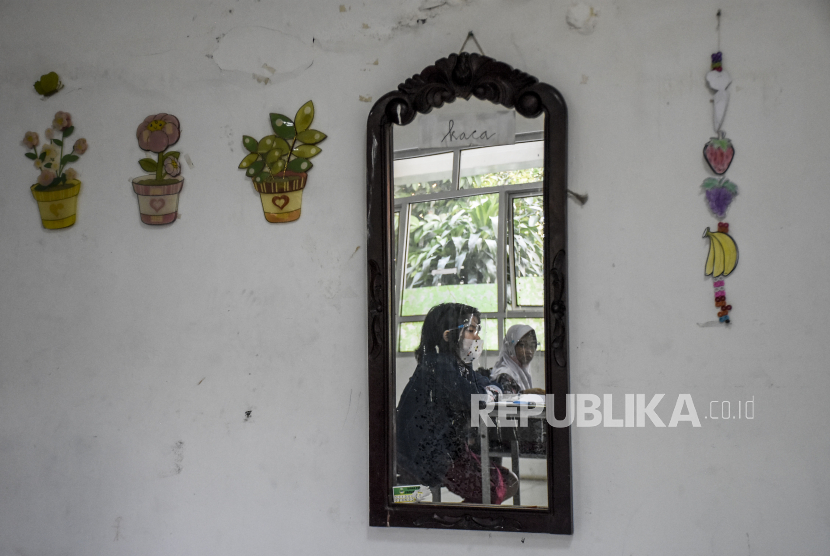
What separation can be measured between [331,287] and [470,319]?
359 mm

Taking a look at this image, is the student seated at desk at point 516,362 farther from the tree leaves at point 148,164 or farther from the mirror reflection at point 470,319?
the tree leaves at point 148,164

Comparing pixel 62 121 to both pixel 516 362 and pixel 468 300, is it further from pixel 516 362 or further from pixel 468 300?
pixel 516 362

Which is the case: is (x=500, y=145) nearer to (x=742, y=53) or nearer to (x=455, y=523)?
(x=742, y=53)

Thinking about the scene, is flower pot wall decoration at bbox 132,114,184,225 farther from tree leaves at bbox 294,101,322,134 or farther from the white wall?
tree leaves at bbox 294,101,322,134

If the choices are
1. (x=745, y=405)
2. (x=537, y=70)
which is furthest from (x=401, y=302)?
(x=745, y=405)

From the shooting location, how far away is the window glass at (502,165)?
4.66 feet

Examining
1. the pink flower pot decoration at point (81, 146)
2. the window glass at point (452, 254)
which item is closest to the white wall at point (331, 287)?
the pink flower pot decoration at point (81, 146)

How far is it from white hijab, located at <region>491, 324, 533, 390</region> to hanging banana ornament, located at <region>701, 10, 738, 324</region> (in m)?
0.41

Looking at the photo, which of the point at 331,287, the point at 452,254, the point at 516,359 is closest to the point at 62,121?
the point at 331,287

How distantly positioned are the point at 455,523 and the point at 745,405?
2.22 ft

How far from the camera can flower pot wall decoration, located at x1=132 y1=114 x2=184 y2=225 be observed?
1622 millimetres

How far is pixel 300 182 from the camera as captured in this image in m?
1.54

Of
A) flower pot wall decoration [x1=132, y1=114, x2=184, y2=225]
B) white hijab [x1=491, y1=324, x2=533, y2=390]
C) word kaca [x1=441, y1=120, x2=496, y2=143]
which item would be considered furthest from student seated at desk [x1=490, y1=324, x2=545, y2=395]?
flower pot wall decoration [x1=132, y1=114, x2=184, y2=225]

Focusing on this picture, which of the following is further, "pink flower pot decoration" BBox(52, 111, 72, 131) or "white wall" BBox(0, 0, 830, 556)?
"pink flower pot decoration" BBox(52, 111, 72, 131)
